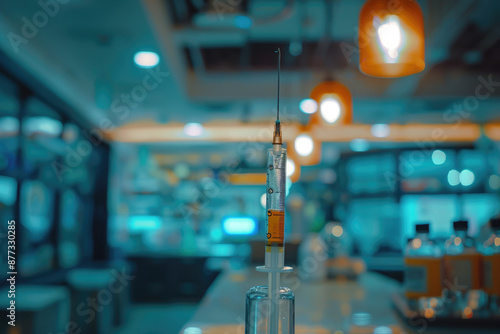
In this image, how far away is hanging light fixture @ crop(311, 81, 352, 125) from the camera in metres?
2.18

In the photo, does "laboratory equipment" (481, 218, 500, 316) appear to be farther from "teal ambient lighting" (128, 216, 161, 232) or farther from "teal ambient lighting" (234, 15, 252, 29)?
"teal ambient lighting" (128, 216, 161, 232)

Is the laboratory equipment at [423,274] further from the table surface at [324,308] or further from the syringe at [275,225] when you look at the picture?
the syringe at [275,225]

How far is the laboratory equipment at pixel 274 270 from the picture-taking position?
94cm

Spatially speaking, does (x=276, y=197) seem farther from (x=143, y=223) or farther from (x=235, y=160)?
(x=143, y=223)

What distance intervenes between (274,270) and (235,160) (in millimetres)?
7926

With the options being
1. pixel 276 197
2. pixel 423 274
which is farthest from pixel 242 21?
pixel 276 197

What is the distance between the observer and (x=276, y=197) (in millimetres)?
972

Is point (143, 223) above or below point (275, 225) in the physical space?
below

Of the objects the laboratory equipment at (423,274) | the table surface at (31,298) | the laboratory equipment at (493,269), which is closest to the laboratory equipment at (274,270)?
the laboratory equipment at (423,274)

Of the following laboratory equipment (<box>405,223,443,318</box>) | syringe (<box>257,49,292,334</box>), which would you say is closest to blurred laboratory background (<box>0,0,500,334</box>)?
laboratory equipment (<box>405,223,443,318</box>)

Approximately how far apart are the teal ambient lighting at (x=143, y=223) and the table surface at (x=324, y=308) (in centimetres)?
631

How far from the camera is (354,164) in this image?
359 inches

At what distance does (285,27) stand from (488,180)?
205 inches

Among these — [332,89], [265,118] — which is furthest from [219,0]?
[265,118]
